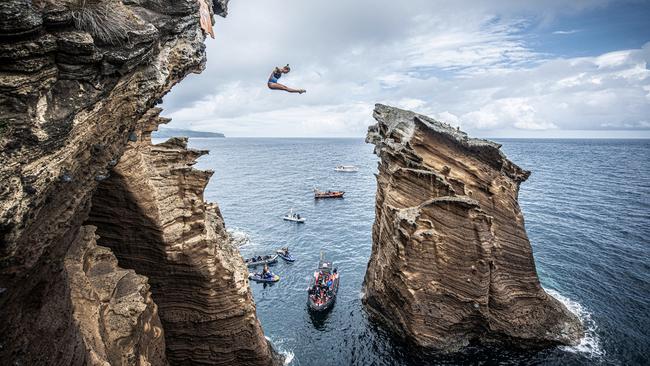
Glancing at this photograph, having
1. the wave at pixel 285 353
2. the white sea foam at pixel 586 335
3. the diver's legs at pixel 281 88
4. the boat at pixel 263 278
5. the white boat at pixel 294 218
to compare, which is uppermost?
the diver's legs at pixel 281 88

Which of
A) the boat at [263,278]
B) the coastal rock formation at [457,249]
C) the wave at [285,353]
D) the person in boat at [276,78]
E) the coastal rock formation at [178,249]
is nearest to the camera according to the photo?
the coastal rock formation at [178,249]

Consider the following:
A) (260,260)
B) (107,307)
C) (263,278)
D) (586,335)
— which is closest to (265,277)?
(263,278)

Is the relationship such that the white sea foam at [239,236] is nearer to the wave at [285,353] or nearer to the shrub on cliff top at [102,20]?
the wave at [285,353]

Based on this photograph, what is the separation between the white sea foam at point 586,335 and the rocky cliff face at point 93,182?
1074 inches

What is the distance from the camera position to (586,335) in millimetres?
27984

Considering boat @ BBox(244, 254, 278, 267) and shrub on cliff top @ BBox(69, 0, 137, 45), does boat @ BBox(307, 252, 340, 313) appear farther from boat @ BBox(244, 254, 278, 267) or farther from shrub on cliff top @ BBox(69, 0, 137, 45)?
shrub on cliff top @ BBox(69, 0, 137, 45)

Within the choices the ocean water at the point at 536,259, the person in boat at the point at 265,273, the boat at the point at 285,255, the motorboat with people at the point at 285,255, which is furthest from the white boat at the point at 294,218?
the person in boat at the point at 265,273

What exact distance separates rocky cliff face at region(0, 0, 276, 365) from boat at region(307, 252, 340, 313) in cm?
1877

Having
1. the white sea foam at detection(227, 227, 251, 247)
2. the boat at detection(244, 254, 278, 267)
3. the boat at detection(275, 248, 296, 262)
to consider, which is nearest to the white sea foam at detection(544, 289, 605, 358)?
the boat at detection(275, 248, 296, 262)

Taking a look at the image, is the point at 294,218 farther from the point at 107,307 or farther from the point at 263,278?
the point at 107,307

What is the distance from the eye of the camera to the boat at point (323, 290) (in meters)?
34.7

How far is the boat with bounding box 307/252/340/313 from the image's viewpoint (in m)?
34.7

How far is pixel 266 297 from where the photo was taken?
3884 centimetres

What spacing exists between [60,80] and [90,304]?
8468mm
